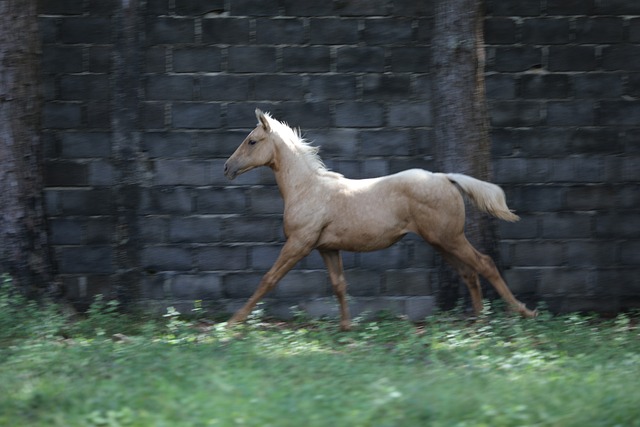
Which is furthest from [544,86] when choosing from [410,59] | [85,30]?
[85,30]

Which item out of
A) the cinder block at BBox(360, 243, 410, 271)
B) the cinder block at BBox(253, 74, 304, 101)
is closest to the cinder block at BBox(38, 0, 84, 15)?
the cinder block at BBox(253, 74, 304, 101)

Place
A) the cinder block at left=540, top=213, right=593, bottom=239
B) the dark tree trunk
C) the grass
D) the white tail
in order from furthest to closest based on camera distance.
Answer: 1. the cinder block at left=540, top=213, right=593, bottom=239
2. the dark tree trunk
3. the white tail
4. the grass

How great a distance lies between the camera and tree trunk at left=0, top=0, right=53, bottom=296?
26.2 feet

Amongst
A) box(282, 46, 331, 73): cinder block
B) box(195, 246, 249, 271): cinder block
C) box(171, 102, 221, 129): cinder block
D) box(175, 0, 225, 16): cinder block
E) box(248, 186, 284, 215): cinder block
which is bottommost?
box(195, 246, 249, 271): cinder block

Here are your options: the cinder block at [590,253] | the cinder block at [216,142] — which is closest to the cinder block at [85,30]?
the cinder block at [216,142]

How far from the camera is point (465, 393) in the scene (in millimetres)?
5340

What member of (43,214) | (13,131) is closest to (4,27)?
(13,131)

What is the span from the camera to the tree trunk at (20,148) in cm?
797

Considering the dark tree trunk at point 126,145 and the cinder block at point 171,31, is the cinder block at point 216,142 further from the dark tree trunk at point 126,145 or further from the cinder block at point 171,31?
the cinder block at point 171,31

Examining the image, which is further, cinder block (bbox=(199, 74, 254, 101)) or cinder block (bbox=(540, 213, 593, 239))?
cinder block (bbox=(540, 213, 593, 239))

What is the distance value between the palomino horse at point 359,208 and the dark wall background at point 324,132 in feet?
4.68

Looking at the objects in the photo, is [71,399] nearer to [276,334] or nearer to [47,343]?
[47,343]

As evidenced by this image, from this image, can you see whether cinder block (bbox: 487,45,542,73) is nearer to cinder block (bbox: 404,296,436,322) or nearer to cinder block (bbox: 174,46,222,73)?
cinder block (bbox: 404,296,436,322)

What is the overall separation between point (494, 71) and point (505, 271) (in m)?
2.09
